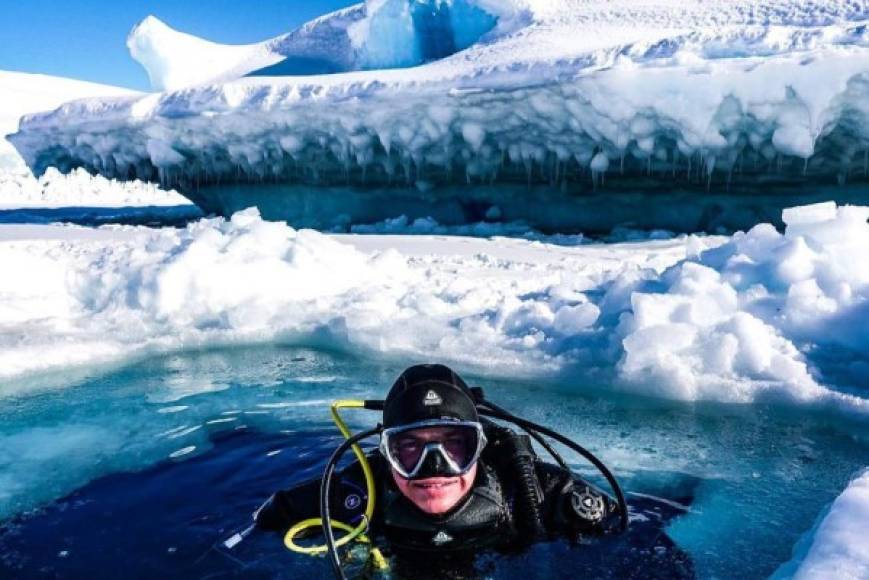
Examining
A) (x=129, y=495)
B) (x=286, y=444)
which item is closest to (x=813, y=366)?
(x=286, y=444)

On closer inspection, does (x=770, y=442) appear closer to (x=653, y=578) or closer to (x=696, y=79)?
(x=653, y=578)

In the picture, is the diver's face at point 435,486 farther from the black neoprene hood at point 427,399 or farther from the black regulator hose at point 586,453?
the black regulator hose at point 586,453

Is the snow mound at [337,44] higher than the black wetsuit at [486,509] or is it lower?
higher

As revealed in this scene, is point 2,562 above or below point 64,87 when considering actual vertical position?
below

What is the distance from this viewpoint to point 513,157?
11211 mm

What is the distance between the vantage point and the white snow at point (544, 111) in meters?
8.56

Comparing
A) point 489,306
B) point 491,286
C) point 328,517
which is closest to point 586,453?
point 328,517

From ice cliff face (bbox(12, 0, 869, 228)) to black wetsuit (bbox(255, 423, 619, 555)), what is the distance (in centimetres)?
723

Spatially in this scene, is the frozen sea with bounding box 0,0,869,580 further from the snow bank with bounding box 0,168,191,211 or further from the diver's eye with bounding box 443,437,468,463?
the snow bank with bounding box 0,168,191,211

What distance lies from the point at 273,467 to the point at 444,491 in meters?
1.43

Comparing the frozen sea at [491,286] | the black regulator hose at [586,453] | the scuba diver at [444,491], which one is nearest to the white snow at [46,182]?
the frozen sea at [491,286]

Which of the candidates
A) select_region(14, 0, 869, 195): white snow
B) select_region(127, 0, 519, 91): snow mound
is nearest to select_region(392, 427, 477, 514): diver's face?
select_region(14, 0, 869, 195): white snow

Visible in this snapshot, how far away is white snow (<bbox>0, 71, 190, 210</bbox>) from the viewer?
952 inches

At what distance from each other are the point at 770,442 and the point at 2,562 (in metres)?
3.24
